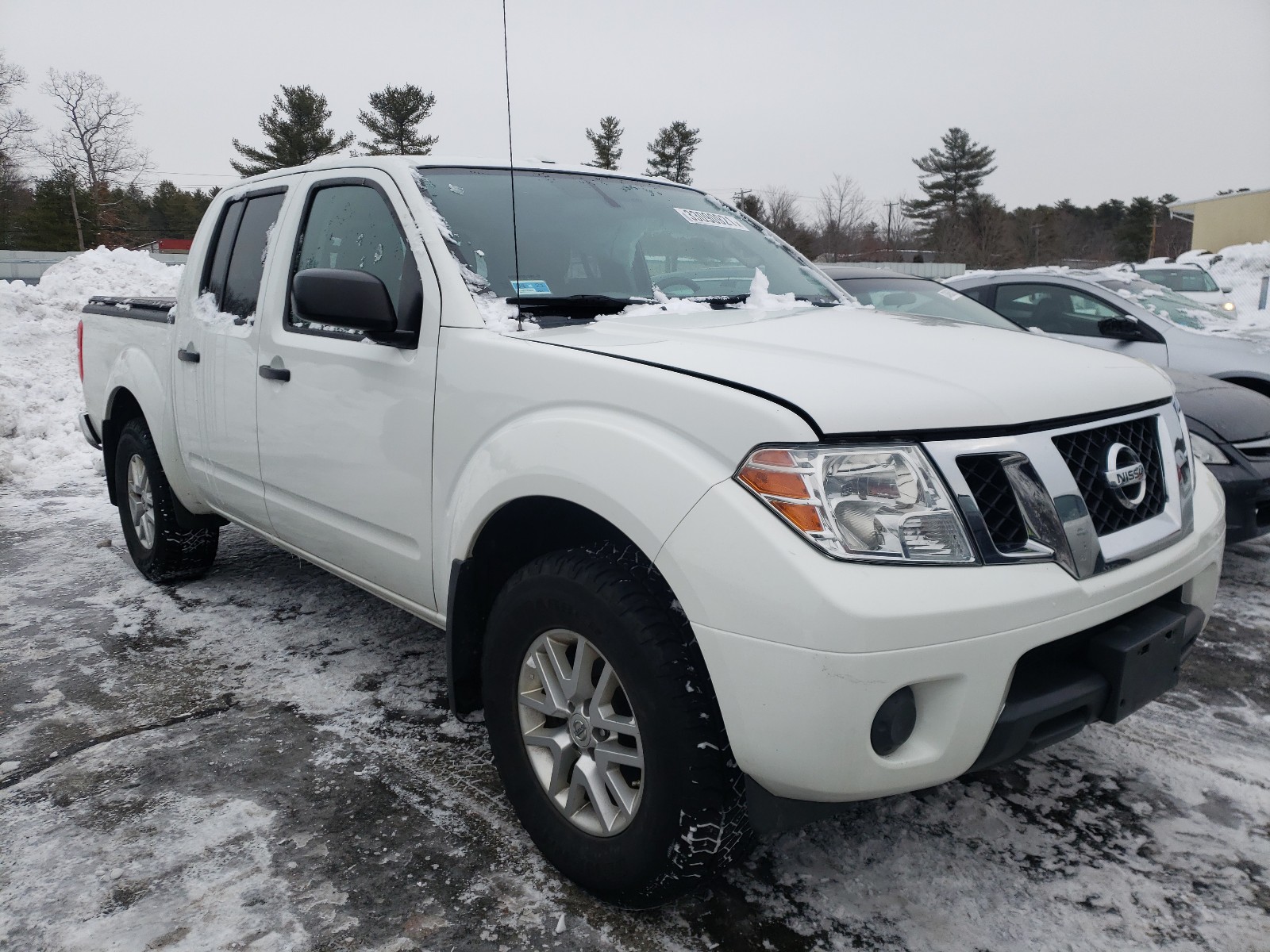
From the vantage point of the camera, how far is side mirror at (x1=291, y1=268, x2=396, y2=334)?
254 cm

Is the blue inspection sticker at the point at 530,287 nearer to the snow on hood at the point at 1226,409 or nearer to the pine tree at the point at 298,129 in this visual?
the snow on hood at the point at 1226,409

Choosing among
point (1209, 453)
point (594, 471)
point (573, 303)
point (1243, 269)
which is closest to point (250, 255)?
point (573, 303)

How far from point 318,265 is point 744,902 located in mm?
2468

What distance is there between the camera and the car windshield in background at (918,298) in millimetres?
5676

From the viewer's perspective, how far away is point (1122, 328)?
5.71 metres

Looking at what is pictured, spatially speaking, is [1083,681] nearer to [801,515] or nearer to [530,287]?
[801,515]

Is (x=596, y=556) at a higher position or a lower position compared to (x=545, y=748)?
higher

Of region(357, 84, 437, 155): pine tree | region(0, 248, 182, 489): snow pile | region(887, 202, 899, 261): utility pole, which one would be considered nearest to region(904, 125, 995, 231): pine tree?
region(887, 202, 899, 261): utility pole

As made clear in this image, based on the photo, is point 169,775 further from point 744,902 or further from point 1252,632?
point 1252,632

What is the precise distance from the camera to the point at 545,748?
2.29m

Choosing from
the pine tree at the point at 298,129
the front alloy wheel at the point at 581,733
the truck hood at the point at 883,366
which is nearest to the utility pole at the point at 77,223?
the pine tree at the point at 298,129

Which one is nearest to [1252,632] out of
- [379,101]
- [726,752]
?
[726,752]

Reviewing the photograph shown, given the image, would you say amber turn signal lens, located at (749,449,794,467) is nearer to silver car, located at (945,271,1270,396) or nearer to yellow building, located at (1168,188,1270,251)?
silver car, located at (945,271,1270,396)

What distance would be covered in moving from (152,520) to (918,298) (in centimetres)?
460
